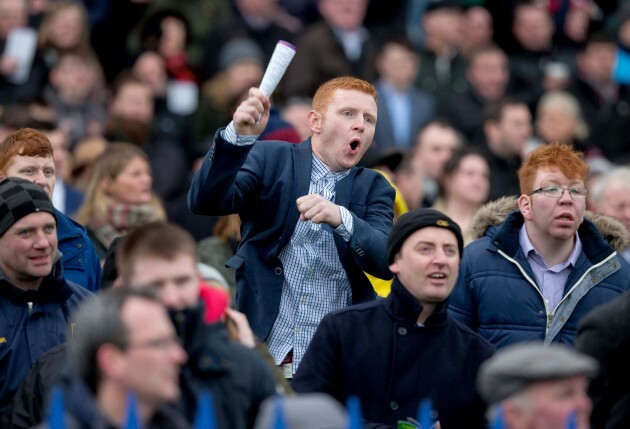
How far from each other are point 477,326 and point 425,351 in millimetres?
1206

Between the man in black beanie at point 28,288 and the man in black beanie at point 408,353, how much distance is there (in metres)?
1.51

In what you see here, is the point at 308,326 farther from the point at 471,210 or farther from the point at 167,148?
the point at 167,148

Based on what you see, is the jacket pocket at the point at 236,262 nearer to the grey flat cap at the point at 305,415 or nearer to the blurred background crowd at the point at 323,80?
the grey flat cap at the point at 305,415

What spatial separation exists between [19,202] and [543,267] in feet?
10.2

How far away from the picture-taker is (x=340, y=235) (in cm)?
812

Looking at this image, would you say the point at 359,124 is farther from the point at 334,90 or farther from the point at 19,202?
the point at 19,202

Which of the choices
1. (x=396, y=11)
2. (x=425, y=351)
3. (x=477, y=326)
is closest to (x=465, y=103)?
(x=396, y=11)

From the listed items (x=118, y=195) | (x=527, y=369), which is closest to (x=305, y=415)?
(x=527, y=369)

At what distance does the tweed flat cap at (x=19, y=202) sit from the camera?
27.9 feet

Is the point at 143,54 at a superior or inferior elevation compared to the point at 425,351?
superior

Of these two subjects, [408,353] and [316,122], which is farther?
[316,122]

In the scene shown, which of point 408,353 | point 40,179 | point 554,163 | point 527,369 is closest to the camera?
point 527,369

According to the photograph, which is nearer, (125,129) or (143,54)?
(125,129)

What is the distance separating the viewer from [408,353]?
7887 millimetres
